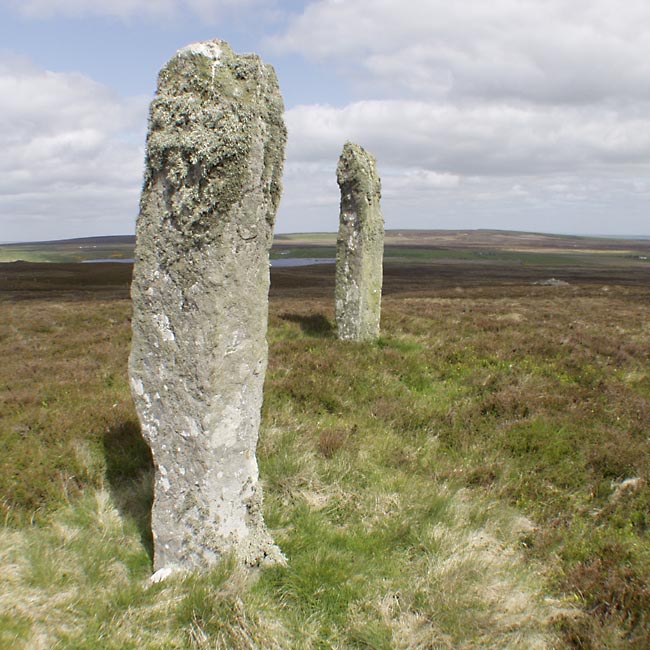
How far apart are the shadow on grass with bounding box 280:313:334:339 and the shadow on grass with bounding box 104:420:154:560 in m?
6.55

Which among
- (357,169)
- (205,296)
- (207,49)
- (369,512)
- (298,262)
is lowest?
(369,512)

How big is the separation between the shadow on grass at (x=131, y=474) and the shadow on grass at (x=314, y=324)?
21.5 feet

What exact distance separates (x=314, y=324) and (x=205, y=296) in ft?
32.0

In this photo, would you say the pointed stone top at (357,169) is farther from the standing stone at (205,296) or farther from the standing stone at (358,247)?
the standing stone at (205,296)

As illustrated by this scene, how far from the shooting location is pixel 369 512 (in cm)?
479

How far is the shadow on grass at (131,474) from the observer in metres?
4.55

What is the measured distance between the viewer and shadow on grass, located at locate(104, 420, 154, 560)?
4555mm

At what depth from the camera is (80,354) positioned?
32.3 feet

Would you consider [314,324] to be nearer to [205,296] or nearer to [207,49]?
[205,296]

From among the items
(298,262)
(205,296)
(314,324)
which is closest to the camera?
(205,296)

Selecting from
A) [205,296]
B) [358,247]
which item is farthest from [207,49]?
[358,247]

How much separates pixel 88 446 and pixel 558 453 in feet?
17.9

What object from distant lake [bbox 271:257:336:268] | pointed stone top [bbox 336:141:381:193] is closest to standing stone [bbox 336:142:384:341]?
pointed stone top [bbox 336:141:381:193]

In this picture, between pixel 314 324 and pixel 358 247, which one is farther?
pixel 314 324
